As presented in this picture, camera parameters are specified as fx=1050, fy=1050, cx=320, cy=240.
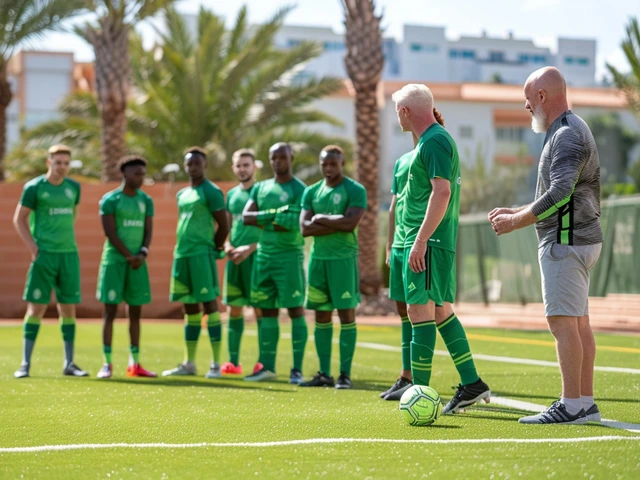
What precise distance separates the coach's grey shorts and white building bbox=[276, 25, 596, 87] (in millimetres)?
67995

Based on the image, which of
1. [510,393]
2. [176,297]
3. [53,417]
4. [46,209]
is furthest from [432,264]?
[46,209]

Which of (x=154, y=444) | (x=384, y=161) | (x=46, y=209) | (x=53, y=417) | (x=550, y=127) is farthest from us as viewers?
(x=384, y=161)

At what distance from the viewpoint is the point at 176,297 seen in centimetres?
1105

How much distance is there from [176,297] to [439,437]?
5.39 metres

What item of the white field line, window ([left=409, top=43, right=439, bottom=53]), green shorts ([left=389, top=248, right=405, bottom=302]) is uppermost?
window ([left=409, top=43, right=439, bottom=53])

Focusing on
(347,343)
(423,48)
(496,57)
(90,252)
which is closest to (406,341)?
(347,343)

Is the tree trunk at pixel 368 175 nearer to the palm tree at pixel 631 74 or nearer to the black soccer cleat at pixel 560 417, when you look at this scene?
the palm tree at pixel 631 74

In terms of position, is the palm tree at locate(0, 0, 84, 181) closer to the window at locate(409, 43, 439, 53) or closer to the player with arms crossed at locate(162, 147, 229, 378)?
the player with arms crossed at locate(162, 147, 229, 378)

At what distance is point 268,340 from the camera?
10.6 m

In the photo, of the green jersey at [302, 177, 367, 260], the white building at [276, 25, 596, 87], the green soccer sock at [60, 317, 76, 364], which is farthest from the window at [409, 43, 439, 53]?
the green jersey at [302, 177, 367, 260]

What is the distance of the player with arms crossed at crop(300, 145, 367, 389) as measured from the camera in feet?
31.5

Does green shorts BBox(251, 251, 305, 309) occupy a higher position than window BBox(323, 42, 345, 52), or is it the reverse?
window BBox(323, 42, 345, 52)

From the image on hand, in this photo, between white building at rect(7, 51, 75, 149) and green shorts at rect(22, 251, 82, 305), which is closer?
green shorts at rect(22, 251, 82, 305)

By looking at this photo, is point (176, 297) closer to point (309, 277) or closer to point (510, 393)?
point (309, 277)
